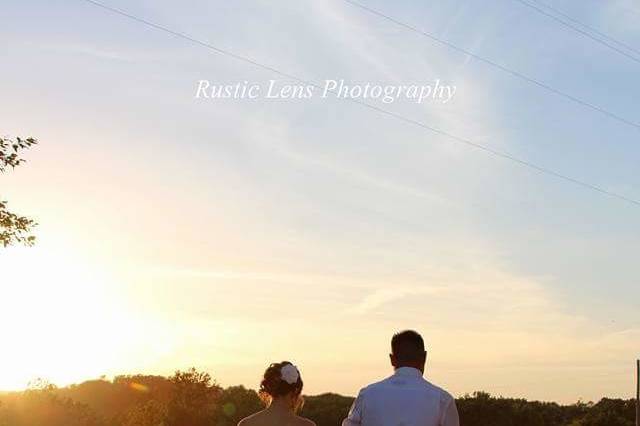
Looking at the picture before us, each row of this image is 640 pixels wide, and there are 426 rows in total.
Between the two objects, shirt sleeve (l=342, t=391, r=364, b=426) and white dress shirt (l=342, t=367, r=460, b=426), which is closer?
white dress shirt (l=342, t=367, r=460, b=426)

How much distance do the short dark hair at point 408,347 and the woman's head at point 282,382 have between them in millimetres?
3503

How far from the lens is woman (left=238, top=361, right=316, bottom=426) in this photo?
12.9 metres

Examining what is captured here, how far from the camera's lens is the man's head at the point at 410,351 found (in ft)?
31.8

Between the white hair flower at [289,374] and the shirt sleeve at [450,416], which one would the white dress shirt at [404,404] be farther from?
the white hair flower at [289,374]

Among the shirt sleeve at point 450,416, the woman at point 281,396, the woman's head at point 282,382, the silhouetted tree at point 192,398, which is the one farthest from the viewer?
the silhouetted tree at point 192,398

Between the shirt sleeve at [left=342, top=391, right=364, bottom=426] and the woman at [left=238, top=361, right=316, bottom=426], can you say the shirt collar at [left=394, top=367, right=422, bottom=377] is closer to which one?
the shirt sleeve at [left=342, top=391, right=364, bottom=426]

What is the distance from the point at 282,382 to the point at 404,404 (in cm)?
386

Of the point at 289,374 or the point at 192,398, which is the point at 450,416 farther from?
the point at 192,398

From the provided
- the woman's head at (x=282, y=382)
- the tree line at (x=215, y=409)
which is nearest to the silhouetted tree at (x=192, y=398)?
the tree line at (x=215, y=409)

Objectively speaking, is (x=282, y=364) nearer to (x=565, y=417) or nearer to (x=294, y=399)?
(x=294, y=399)

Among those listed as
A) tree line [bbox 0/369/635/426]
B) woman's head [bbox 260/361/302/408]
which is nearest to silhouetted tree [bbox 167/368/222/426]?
tree line [bbox 0/369/635/426]

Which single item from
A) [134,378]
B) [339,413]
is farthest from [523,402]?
[134,378]

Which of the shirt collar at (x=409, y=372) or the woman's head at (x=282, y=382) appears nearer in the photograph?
the shirt collar at (x=409, y=372)

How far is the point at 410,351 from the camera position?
9.69 meters
